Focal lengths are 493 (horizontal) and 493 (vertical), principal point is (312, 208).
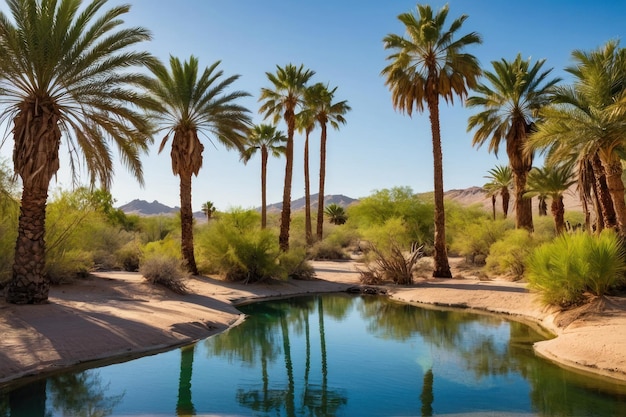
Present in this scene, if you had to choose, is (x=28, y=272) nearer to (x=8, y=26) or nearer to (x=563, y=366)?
(x=8, y=26)

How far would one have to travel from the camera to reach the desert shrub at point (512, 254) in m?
24.0

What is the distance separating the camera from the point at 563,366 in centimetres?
1100

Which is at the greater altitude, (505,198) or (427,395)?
(505,198)

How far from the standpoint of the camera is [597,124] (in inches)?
682

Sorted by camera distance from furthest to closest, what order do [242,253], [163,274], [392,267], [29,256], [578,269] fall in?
[392,267] → [242,253] → [163,274] → [578,269] → [29,256]

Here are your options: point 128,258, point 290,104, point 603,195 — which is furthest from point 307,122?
point 603,195

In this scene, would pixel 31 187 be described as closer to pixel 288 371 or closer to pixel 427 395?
pixel 288 371

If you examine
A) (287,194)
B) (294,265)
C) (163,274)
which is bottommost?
(163,274)

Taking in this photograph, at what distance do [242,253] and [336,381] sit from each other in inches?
567

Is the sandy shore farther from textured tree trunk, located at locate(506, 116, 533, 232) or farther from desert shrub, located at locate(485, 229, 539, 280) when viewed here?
textured tree trunk, located at locate(506, 116, 533, 232)

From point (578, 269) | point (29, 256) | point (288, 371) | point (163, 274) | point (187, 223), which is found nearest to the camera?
point (288, 371)

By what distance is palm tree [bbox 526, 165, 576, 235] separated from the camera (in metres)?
29.9

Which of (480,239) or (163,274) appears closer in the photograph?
(163,274)

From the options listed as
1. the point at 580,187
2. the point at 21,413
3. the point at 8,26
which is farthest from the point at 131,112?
the point at 580,187
